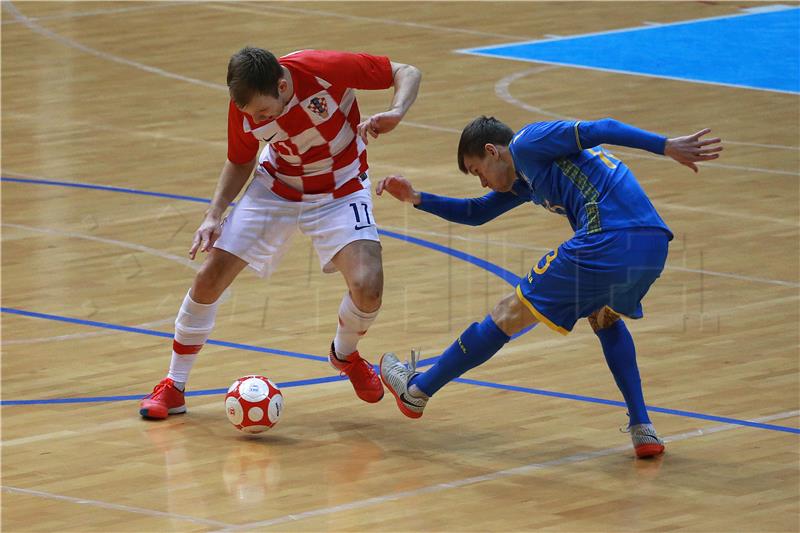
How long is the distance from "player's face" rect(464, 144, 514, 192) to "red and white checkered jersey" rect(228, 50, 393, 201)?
2.20 feet

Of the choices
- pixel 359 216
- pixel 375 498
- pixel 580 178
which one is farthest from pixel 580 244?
pixel 375 498

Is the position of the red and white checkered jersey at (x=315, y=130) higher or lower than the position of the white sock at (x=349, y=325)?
higher

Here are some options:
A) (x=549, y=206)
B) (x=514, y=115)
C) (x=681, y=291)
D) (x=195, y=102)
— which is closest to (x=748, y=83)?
(x=514, y=115)

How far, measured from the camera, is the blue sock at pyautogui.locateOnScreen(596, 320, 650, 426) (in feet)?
20.8

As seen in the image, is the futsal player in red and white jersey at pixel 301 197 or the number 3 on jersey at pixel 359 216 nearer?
the futsal player in red and white jersey at pixel 301 197

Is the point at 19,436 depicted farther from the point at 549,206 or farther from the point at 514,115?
the point at 514,115

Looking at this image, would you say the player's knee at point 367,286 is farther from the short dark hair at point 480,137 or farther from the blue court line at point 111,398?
the blue court line at point 111,398

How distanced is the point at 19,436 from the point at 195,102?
8025 mm

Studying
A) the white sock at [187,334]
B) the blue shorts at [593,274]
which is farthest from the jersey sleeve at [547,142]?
the white sock at [187,334]

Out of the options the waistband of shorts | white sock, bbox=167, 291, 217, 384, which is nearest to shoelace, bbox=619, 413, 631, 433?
the waistband of shorts

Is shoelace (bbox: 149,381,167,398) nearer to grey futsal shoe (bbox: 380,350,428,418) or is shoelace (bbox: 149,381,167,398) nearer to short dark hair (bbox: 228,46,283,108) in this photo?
grey futsal shoe (bbox: 380,350,428,418)

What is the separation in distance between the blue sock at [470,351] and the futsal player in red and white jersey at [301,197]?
1.75 ft

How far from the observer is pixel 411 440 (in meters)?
6.63

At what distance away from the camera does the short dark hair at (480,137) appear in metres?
6.33
